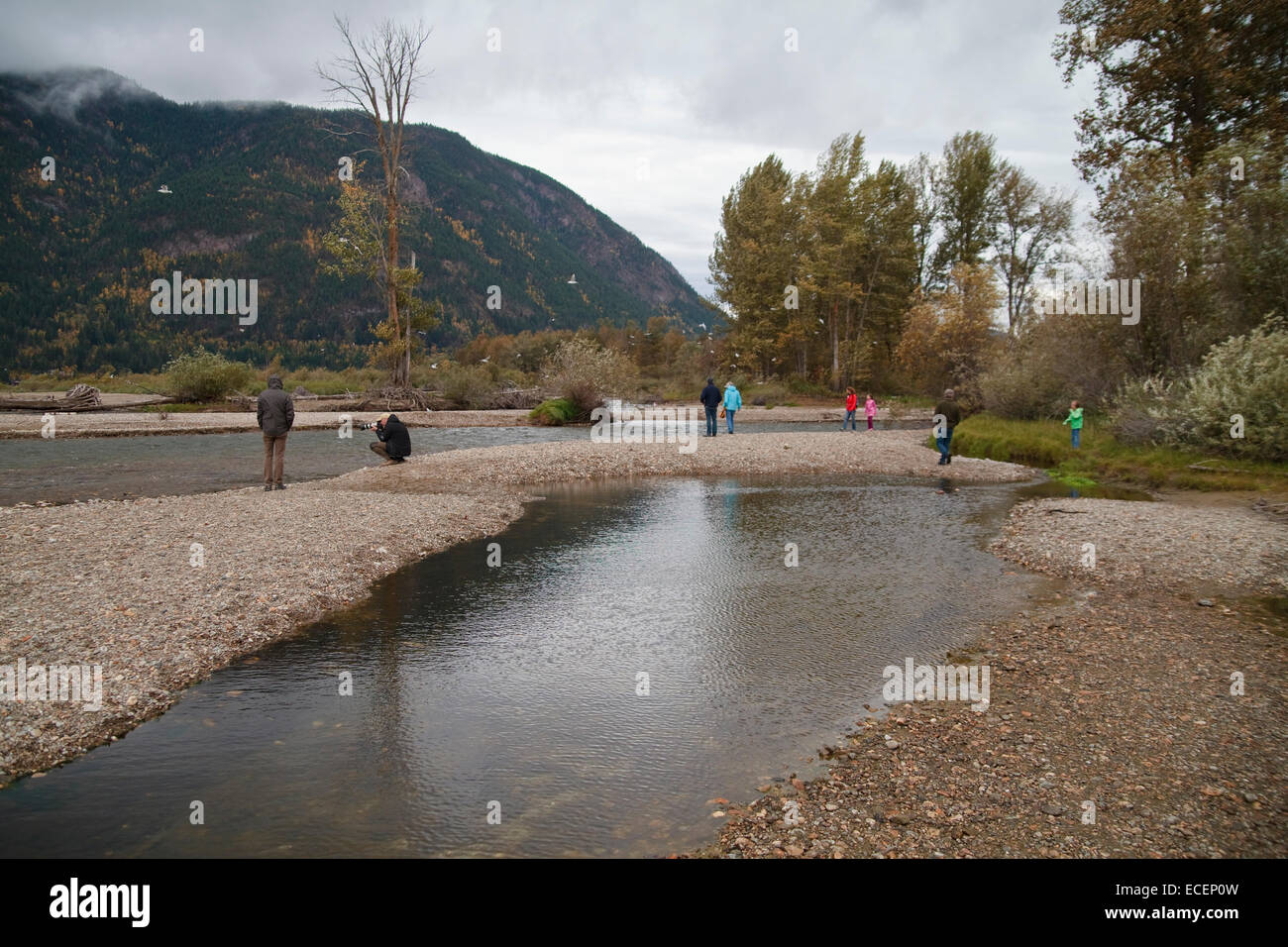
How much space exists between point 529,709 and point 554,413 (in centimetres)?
3271

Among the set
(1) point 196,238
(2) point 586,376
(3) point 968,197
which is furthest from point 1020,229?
(1) point 196,238

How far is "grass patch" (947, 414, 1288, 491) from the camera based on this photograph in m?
17.3

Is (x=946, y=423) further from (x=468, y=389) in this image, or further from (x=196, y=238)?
(x=196, y=238)

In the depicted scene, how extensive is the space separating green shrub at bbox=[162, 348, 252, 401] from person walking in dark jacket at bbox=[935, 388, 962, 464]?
38484 mm

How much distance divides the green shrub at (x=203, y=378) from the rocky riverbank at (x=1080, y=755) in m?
44.3

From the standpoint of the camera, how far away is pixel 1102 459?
21703mm

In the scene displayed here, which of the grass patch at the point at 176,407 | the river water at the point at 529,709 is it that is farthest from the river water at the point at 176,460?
the river water at the point at 529,709

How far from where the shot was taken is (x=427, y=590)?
34.9 ft

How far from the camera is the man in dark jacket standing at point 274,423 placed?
1664 cm

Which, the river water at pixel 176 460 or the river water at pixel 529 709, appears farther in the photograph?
the river water at pixel 176 460

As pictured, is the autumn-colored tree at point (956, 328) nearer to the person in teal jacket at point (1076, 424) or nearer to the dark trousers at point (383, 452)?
the person in teal jacket at point (1076, 424)
